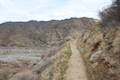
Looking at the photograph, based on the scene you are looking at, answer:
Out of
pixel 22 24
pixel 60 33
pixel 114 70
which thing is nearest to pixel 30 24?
pixel 22 24

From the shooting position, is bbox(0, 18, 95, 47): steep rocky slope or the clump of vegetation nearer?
the clump of vegetation

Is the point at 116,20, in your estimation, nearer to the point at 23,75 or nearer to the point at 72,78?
the point at 72,78

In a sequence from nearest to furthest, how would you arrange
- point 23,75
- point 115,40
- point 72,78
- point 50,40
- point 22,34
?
1. point 115,40
2. point 72,78
3. point 23,75
4. point 50,40
5. point 22,34

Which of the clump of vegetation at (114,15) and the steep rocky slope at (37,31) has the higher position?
the steep rocky slope at (37,31)

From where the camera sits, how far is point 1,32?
476ft

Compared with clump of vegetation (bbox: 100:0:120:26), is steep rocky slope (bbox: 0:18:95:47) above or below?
above

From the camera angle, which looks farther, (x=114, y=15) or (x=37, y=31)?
(x=37, y=31)

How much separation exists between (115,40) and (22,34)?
131 meters

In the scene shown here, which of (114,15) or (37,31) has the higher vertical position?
(37,31)

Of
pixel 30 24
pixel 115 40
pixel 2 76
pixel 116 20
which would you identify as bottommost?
pixel 2 76

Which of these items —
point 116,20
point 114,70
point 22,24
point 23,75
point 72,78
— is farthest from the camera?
point 22,24

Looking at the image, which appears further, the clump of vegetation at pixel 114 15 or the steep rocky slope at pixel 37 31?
the steep rocky slope at pixel 37 31

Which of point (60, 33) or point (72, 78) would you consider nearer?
point (72, 78)

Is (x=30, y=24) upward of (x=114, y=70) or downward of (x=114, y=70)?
upward
